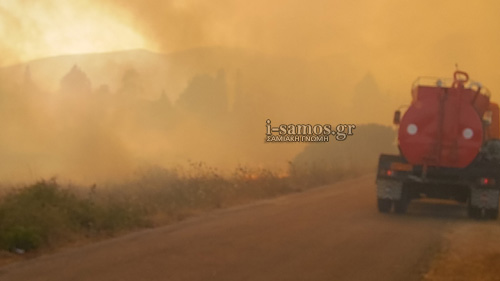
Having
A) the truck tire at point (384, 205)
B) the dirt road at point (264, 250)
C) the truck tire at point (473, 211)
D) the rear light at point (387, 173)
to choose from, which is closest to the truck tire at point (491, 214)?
the truck tire at point (473, 211)

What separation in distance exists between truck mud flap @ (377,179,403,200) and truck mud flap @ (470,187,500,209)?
70.6 inches

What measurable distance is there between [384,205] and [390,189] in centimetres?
46

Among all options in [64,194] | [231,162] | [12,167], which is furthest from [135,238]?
[231,162]

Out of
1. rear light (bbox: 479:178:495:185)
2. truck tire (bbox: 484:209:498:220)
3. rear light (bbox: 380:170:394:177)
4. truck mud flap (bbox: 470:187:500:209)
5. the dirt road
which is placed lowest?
truck tire (bbox: 484:209:498:220)

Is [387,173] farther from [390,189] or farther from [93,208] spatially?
[93,208]

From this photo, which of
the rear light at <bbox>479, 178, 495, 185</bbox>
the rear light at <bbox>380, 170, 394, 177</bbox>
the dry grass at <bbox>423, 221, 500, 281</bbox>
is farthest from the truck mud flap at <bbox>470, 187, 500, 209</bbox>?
the rear light at <bbox>380, 170, 394, 177</bbox>

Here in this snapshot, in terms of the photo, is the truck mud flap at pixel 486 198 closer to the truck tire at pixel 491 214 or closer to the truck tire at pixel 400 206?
the truck tire at pixel 491 214

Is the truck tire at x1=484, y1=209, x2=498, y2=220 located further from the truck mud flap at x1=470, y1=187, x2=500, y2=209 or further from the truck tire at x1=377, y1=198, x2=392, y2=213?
the truck tire at x1=377, y1=198, x2=392, y2=213

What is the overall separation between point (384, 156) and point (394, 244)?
17.6ft

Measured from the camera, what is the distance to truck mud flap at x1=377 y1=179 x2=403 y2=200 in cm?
1598

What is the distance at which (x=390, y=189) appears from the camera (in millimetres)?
16016

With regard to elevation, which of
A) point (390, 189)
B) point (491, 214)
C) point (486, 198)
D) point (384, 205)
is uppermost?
point (390, 189)

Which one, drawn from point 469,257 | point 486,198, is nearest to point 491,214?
point 486,198

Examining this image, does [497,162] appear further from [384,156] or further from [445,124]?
[384,156]
